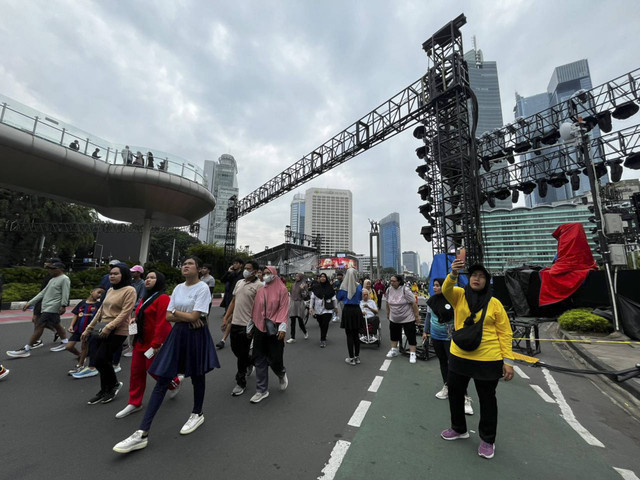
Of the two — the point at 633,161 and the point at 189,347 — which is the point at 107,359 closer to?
the point at 189,347

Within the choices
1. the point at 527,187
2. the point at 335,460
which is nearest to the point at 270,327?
the point at 335,460

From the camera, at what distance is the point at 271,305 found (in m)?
3.77

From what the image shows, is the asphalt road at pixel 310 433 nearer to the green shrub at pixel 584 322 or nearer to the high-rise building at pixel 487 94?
the green shrub at pixel 584 322

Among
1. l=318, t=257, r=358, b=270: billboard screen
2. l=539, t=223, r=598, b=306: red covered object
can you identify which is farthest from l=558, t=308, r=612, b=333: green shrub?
l=318, t=257, r=358, b=270: billboard screen

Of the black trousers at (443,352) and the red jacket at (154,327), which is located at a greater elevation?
the red jacket at (154,327)

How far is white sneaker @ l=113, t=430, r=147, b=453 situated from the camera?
2385 mm

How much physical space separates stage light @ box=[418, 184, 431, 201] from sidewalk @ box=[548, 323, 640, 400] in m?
8.59

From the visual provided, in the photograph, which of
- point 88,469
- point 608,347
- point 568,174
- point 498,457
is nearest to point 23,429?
point 88,469

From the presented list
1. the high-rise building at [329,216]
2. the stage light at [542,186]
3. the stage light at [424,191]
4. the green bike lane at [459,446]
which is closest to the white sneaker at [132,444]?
the green bike lane at [459,446]

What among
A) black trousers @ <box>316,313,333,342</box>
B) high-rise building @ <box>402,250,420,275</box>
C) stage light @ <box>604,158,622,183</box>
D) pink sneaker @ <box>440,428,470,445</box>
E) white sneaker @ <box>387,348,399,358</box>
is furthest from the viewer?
high-rise building @ <box>402,250,420,275</box>

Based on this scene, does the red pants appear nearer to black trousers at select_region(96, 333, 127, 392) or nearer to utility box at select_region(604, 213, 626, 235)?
black trousers at select_region(96, 333, 127, 392)

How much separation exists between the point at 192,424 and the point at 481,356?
2896 mm

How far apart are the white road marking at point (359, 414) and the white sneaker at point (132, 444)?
199 cm

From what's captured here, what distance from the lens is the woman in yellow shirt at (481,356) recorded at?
8.20ft
